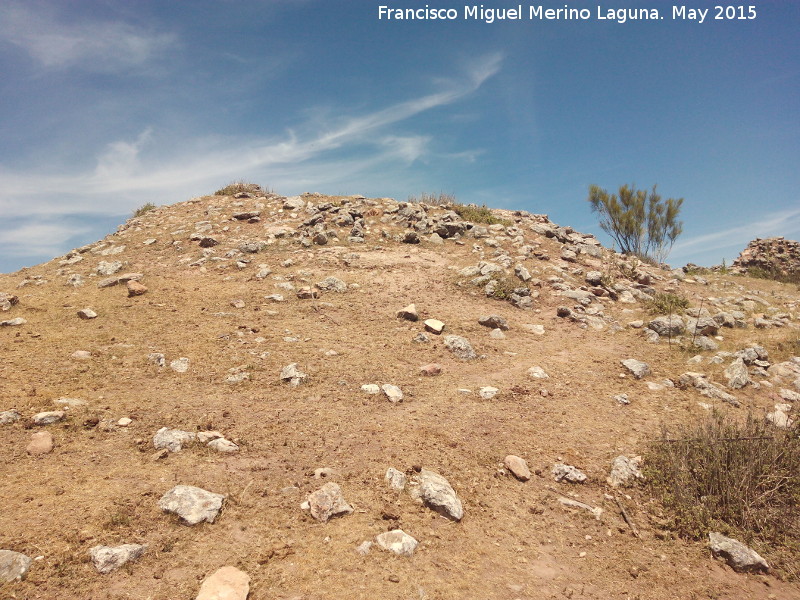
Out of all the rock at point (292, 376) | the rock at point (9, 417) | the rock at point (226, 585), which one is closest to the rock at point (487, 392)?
the rock at point (292, 376)

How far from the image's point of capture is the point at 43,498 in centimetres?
354

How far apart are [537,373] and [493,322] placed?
2041mm

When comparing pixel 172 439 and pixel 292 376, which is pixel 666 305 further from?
pixel 172 439

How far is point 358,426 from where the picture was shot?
515 centimetres

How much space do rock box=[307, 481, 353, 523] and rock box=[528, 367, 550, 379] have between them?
4038 millimetres

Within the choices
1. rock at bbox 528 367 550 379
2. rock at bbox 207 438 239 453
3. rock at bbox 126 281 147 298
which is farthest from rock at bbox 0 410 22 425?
rock at bbox 528 367 550 379

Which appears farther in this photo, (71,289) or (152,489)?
(71,289)

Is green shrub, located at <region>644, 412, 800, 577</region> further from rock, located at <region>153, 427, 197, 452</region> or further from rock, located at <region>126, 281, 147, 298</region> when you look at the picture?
rock, located at <region>126, 281, 147, 298</region>

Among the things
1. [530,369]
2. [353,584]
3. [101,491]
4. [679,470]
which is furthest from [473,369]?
[101,491]

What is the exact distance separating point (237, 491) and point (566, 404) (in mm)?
4519

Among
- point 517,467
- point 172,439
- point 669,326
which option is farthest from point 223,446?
point 669,326

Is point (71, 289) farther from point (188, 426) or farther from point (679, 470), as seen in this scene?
point (679, 470)

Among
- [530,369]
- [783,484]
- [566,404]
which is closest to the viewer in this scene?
[783,484]

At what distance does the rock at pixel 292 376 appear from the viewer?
6.09 metres
